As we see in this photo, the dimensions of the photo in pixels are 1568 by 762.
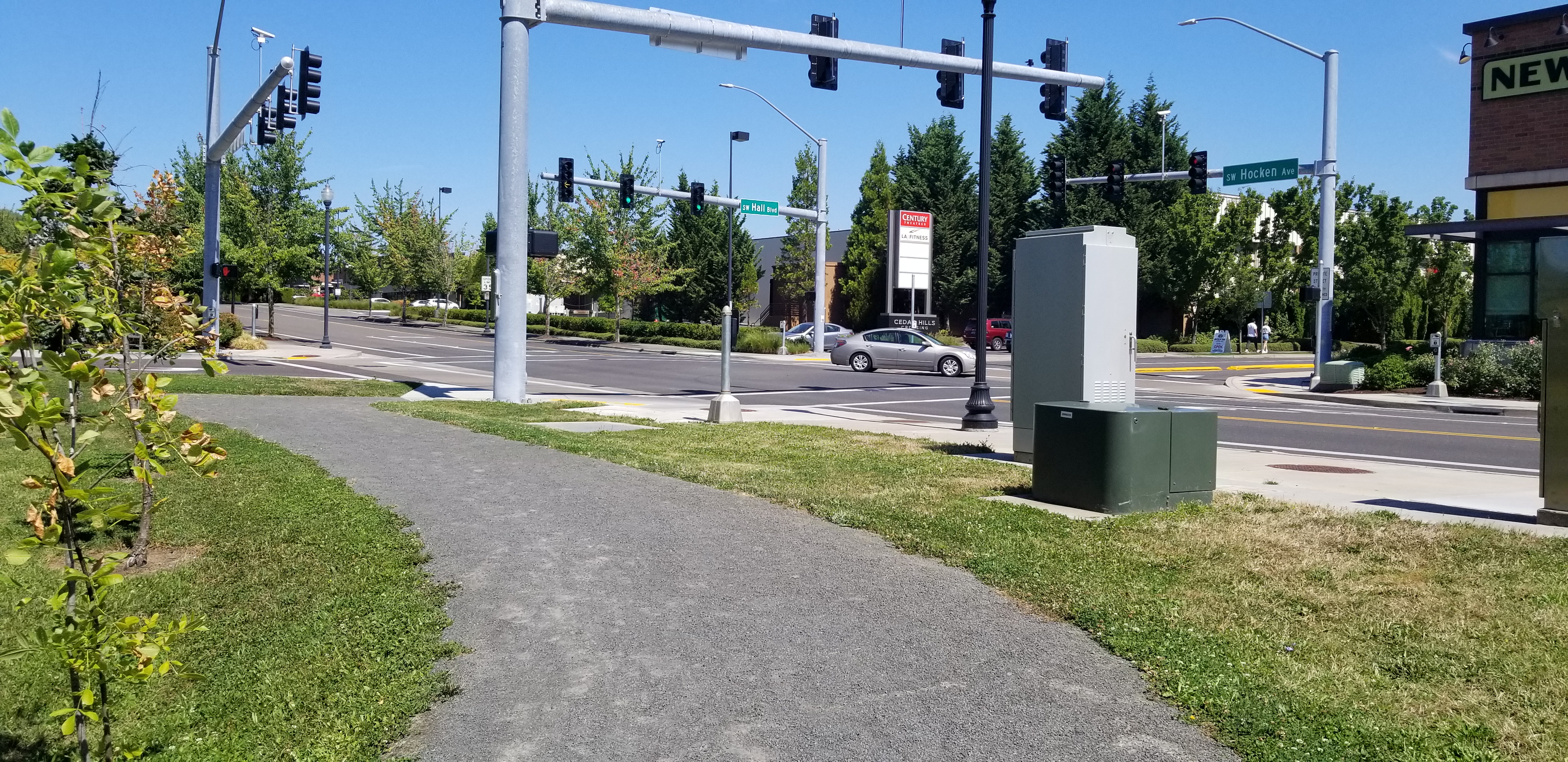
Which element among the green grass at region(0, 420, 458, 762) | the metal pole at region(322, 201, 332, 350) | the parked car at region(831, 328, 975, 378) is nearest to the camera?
the green grass at region(0, 420, 458, 762)

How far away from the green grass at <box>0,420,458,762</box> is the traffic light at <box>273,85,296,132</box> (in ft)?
47.2

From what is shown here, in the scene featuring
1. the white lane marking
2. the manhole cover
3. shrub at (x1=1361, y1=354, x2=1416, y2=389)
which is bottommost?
the manhole cover

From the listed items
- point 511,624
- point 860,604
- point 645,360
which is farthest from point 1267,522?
point 645,360

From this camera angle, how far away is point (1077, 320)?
37.9ft

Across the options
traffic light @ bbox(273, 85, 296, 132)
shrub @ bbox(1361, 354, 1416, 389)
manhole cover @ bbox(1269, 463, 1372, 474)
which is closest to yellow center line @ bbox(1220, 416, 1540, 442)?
manhole cover @ bbox(1269, 463, 1372, 474)

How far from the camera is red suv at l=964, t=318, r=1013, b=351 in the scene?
179 feet

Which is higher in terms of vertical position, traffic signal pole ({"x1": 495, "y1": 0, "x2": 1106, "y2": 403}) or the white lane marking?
traffic signal pole ({"x1": 495, "y1": 0, "x2": 1106, "y2": 403})

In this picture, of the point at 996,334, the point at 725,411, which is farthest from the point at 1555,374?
the point at 996,334

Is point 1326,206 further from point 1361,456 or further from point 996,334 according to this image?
point 996,334

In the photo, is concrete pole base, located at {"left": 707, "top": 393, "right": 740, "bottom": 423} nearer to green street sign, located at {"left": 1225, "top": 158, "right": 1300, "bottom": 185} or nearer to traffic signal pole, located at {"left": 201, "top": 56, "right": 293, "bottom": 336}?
traffic signal pole, located at {"left": 201, "top": 56, "right": 293, "bottom": 336}

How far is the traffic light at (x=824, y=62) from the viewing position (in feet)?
62.7

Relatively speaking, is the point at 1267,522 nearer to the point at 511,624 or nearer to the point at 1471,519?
the point at 1471,519

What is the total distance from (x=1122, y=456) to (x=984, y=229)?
7796 millimetres

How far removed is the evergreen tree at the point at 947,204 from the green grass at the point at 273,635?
5748 cm
